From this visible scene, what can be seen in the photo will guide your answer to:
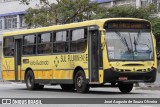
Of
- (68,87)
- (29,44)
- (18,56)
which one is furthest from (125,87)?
(18,56)

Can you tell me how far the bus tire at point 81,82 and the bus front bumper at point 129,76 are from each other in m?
1.41

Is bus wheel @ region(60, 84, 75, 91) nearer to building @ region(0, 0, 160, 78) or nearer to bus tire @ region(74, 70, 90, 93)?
bus tire @ region(74, 70, 90, 93)

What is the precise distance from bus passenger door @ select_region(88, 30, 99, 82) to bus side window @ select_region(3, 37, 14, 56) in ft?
24.7

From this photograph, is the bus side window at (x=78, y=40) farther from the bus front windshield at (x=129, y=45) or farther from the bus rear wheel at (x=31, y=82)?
the bus rear wheel at (x=31, y=82)

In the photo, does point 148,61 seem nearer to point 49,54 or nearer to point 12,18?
point 49,54

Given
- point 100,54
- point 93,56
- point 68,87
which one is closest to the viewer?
point 100,54

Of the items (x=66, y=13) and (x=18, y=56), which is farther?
(x=66, y=13)

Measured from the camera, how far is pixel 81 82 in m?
23.6

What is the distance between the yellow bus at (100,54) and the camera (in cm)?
2230

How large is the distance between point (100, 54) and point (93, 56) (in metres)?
0.53

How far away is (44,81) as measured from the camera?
26812mm

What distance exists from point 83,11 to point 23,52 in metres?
19.2

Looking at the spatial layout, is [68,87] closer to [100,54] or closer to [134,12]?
[100,54]

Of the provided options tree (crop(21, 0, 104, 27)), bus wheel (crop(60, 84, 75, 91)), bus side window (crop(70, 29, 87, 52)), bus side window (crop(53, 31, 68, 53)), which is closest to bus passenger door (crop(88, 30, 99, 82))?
bus side window (crop(70, 29, 87, 52))
